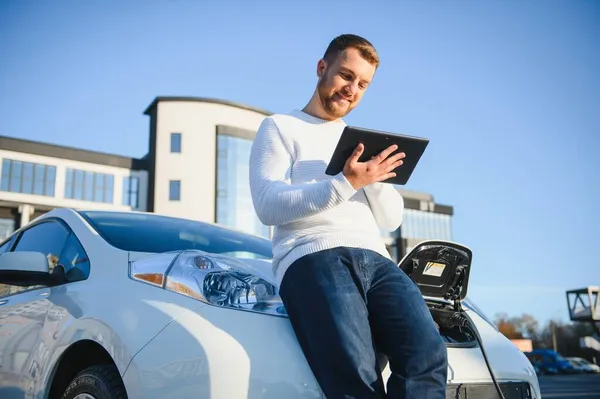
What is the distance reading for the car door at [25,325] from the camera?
2682 millimetres

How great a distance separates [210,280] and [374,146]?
78 centimetres

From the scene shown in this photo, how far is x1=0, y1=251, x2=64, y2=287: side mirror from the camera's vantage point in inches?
105

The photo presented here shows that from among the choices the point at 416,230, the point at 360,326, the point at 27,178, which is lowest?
the point at 416,230

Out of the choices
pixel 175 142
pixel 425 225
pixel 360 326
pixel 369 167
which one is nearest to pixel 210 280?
pixel 360 326

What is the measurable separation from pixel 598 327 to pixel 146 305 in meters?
70.0

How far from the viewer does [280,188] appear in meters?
2.02

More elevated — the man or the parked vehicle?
the man

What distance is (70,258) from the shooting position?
2877 millimetres

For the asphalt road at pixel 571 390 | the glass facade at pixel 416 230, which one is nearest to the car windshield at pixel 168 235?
the asphalt road at pixel 571 390

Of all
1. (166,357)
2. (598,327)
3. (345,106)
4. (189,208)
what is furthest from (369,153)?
(598,327)

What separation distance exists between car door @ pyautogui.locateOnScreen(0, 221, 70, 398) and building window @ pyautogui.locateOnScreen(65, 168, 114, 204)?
4007 cm

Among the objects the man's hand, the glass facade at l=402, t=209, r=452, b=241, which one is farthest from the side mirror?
the glass facade at l=402, t=209, r=452, b=241

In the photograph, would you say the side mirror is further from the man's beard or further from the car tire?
the man's beard

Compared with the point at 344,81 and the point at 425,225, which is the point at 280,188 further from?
the point at 425,225
